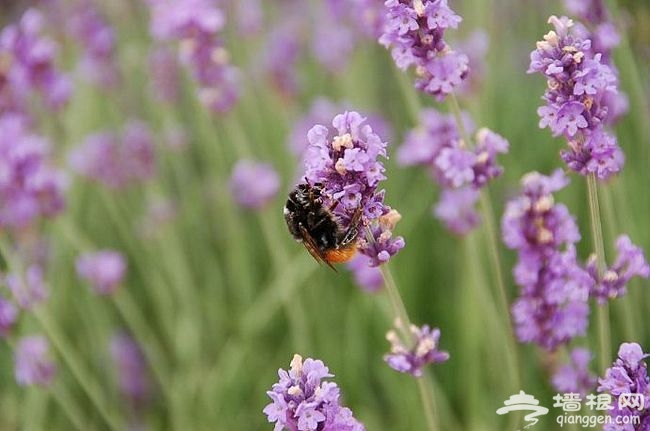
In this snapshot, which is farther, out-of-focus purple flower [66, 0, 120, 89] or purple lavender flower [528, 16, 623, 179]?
out-of-focus purple flower [66, 0, 120, 89]

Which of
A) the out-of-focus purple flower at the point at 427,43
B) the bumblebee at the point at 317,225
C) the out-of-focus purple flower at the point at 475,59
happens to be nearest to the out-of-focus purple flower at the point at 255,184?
the out-of-focus purple flower at the point at 475,59

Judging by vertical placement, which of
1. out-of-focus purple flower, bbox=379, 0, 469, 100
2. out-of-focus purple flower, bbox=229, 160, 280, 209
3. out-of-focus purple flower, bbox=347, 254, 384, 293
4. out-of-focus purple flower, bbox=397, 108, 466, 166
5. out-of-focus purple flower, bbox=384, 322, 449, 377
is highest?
out-of-focus purple flower, bbox=229, 160, 280, 209

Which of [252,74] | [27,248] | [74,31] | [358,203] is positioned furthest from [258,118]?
[358,203]

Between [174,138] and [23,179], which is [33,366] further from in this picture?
[174,138]

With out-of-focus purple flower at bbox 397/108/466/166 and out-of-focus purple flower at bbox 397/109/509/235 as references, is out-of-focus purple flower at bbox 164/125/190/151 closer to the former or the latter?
out-of-focus purple flower at bbox 397/109/509/235

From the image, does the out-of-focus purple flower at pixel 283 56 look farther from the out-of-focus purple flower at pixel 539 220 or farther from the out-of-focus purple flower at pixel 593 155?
the out-of-focus purple flower at pixel 593 155

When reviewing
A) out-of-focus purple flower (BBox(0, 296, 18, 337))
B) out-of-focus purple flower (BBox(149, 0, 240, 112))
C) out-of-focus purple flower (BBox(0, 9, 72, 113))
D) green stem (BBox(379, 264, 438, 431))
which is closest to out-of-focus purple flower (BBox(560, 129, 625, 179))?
green stem (BBox(379, 264, 438, 431))
